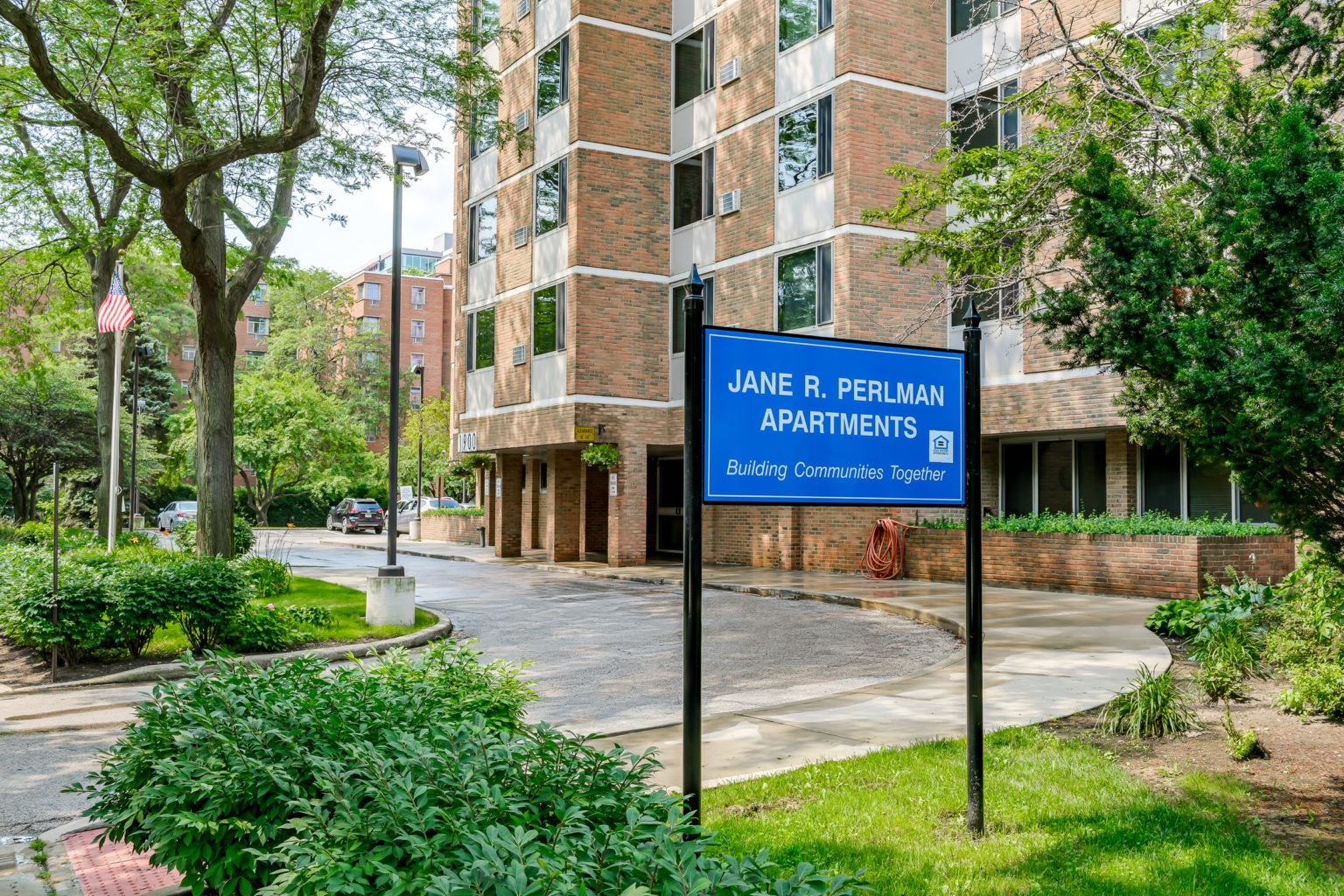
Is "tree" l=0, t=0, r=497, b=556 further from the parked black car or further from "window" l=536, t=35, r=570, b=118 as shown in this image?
the parked black car

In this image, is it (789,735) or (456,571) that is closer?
(789,735)

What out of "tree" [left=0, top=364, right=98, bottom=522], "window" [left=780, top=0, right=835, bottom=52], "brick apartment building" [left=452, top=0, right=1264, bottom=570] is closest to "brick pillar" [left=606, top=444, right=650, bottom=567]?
"brick apartment building" [left=452, top=0, right=1264, bottom=570]

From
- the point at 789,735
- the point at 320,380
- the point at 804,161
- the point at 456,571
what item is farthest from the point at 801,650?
the point at 320,380

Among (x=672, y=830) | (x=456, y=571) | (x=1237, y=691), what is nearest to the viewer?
(x=672, y=830)

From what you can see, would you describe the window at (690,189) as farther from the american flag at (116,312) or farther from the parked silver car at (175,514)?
the parked silver car at (175,514)

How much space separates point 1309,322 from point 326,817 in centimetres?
420

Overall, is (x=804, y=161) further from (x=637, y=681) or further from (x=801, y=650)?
(x=637, y=681)

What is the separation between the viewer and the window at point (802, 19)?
22438 millimetres

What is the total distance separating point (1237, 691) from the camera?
7887 mm

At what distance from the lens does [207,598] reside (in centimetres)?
1128

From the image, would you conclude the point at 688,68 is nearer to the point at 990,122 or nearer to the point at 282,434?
the point at 990,122

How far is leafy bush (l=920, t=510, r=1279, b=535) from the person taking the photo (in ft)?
52.9

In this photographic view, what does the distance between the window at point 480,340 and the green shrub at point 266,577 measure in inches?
494

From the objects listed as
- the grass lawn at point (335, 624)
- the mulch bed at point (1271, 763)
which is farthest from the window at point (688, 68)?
the mulch bed at point (1271, 763)
